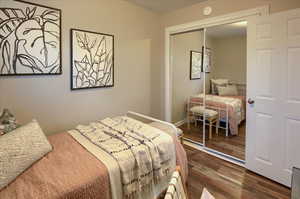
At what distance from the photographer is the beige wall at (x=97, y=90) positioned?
208 cm

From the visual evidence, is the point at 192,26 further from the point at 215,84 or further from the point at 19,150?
the point at 19,150

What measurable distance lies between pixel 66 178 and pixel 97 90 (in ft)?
5.34

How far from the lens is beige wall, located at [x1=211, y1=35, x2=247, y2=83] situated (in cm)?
274

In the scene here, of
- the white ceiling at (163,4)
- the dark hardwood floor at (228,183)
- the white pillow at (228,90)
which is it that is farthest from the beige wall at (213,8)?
the dark hardwood floor at (228,183)

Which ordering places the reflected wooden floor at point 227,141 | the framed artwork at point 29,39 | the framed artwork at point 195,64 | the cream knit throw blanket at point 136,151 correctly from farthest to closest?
the framed artwork at point 195,64, the reflected wooden floor at point 227,141, the framed artwork at point 29,39, the cream knit throw blanket at point 136,151

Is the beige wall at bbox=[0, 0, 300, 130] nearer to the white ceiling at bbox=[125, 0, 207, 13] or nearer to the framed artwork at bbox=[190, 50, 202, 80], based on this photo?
the white ceiling at bbox=[125, 0, 207, 13]

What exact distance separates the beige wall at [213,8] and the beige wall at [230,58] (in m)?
0.43

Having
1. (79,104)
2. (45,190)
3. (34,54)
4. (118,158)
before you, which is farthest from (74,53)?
(45,190)

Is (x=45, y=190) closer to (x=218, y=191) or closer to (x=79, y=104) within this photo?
(x=79, y=104)

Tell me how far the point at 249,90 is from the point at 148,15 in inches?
87.0

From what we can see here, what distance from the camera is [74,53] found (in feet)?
7.81

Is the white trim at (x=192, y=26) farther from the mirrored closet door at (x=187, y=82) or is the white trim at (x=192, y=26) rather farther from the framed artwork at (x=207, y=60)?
the framed artwork at (x=207, y=60)

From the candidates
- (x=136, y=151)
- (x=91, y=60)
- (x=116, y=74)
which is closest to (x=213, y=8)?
(x=116, y=74)

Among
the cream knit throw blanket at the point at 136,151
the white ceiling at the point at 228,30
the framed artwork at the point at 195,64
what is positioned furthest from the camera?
the framed artwork at the point at 195,64
